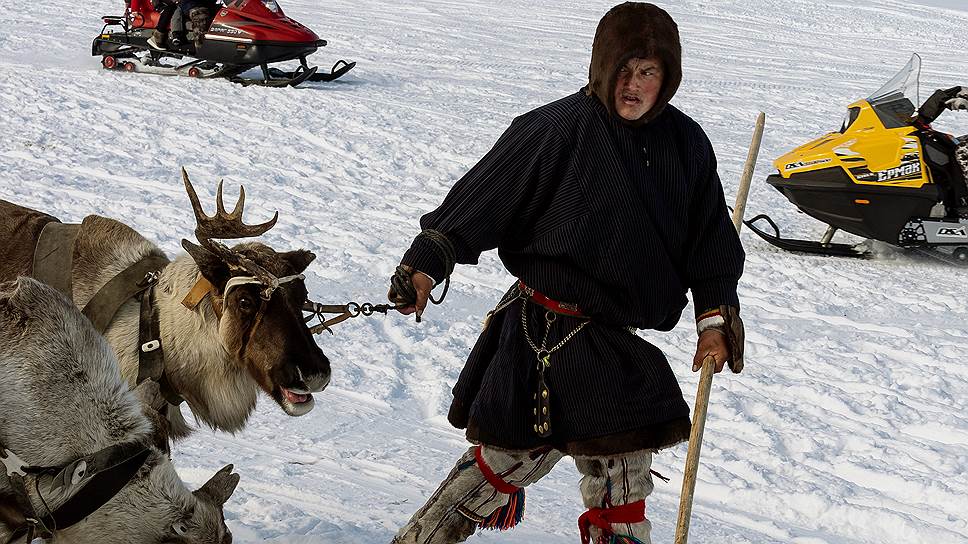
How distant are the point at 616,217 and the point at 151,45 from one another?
11157 mm

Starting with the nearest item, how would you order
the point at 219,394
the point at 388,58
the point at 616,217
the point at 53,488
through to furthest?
the point at 53,488 < the point at 616,217 < the point at 219,394 < the point at 388,58

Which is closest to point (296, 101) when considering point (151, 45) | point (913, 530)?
point (151, 45)

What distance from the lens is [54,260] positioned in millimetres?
3377

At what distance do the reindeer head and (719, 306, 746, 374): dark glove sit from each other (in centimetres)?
129

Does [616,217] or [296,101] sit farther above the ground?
[616,217]

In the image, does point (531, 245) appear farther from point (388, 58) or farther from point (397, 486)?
point (388, 58)

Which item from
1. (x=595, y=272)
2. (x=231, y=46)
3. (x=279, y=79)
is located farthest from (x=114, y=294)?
(x=231, y=46)

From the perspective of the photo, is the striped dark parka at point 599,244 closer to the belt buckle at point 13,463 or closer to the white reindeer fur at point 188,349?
the white reindeer fur at point 188,349

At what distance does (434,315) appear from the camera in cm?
611

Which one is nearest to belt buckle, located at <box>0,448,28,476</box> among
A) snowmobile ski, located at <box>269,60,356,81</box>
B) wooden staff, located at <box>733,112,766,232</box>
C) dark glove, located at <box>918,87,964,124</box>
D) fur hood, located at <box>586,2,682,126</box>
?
fur hood, located at <box>586,2,682,126</box>

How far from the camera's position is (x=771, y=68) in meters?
16.3

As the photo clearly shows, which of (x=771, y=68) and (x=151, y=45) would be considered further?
(x=771, y=68)

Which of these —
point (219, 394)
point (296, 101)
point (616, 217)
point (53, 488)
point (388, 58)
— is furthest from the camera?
point (388, 58)

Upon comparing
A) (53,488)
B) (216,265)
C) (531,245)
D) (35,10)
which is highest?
(531,245)
